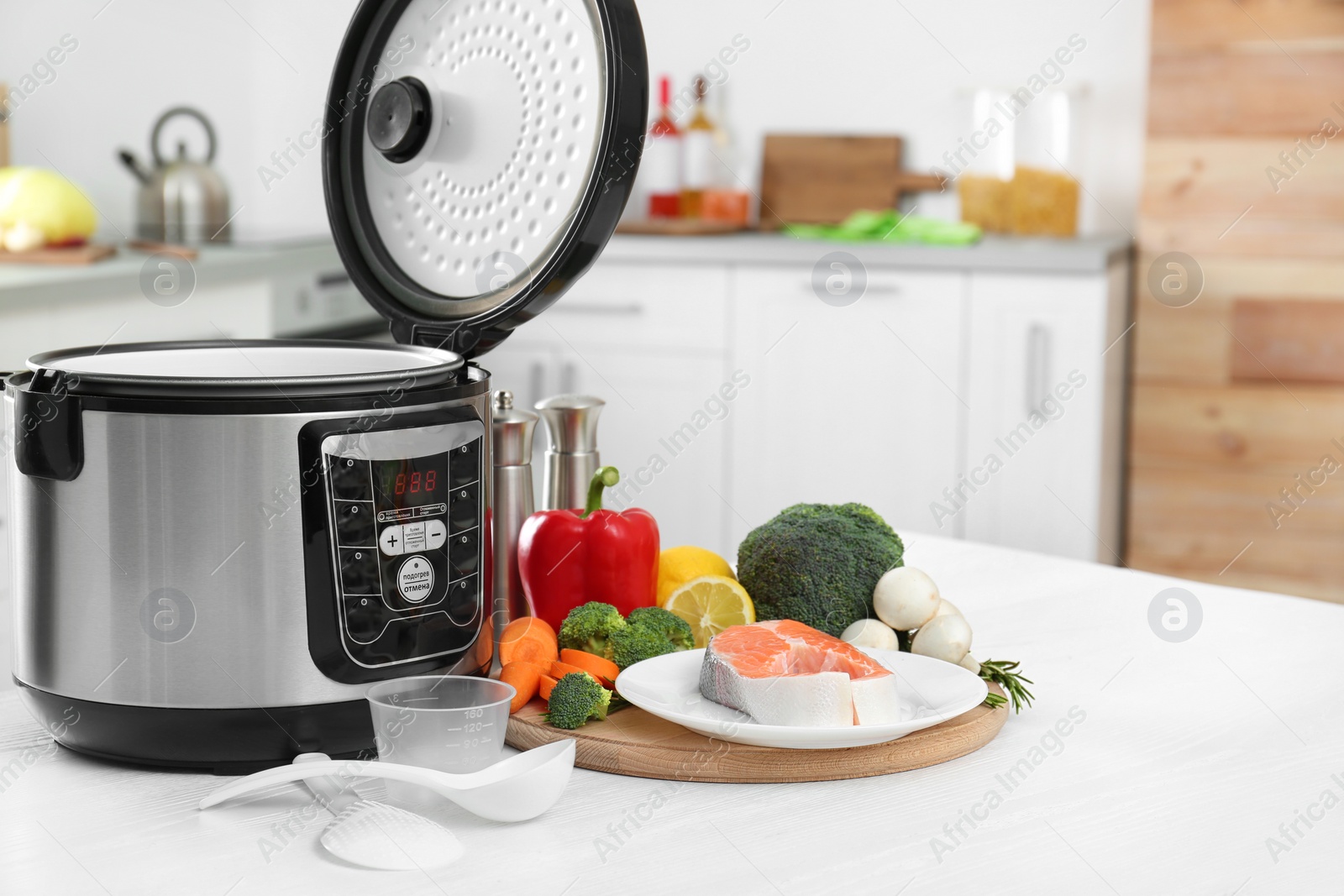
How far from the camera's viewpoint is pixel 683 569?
3.26 feet

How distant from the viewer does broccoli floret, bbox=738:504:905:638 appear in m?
0.95

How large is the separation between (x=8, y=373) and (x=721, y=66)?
2.65 m

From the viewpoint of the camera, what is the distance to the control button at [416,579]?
749 millimetres

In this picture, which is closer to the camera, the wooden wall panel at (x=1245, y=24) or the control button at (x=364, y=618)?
the control button at (x=364, y=618)

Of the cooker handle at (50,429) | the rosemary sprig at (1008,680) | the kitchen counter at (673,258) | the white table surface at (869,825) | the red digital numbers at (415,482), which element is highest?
the kitchen counter at (673,258)

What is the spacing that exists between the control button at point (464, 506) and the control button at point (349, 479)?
2.2 inches

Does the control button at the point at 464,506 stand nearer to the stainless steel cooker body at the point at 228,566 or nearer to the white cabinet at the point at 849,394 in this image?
the stainless steel cooker body at the point at 228,566

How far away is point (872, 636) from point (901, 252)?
179 centimetres

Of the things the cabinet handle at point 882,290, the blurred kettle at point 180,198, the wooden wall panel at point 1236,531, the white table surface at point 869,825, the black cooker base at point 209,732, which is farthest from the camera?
the blurred kettle at point 180,198

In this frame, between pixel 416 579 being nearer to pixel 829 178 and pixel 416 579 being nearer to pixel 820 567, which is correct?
pixel 820 567

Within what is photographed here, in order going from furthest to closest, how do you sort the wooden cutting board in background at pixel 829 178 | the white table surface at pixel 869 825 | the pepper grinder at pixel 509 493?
the wooden cutting board in background at pixel 829 178
the pepper grinder at pixel 509 493
the white table surface at pixel 869 825

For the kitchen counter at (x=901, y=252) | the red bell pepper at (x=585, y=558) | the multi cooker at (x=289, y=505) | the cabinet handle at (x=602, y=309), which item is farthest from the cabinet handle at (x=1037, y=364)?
the multi cooker at (x=289, y=505)

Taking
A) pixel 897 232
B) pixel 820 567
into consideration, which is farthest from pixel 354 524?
pixel 897 232

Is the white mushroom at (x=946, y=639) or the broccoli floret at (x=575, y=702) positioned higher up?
the white mushroom at (x=946, y=639)
